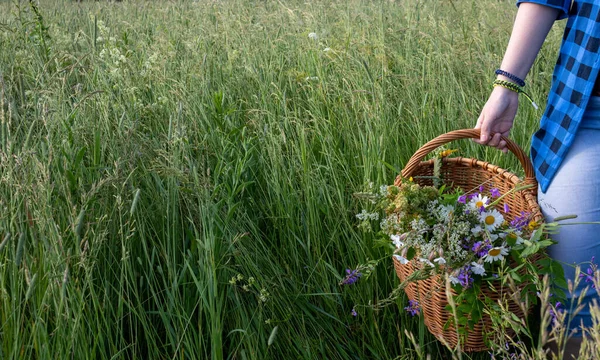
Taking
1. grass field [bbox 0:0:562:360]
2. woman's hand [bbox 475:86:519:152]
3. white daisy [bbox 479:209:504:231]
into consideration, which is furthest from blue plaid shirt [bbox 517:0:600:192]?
grass field [bbox 0:0:562:360]

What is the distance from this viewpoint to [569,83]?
1.71 meters

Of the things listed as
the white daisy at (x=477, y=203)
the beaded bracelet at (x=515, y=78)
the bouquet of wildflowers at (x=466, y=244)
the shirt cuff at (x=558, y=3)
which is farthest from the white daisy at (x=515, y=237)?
the shirt cuff at (x=558, y=3)

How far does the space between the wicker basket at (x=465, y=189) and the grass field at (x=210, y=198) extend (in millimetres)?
200

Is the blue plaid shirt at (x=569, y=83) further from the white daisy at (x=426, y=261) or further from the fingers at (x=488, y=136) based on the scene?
the white daisy at (x=426, y=261)

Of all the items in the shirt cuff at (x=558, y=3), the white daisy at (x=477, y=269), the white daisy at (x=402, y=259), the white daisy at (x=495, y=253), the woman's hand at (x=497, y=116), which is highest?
the shirt cuff at (x=558, y=3)

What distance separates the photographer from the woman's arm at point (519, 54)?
1.69 m

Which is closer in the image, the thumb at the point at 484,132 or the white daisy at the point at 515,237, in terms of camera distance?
the white daisy at the point at 515,237

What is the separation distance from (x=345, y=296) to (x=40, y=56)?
2.02 metres

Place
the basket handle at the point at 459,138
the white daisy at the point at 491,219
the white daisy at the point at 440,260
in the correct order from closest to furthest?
the white daisy at the point at 440,260 → the white daisy at the point at 491,219 → the basket handle at the point at 459,138

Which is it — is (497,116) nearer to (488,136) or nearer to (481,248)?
(488,136)

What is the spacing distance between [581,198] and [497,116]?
1.03 ft

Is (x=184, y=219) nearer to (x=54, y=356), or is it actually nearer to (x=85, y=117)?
(x=85, y=117)

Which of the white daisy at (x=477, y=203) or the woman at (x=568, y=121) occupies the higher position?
the woman at (x=568, y=121)

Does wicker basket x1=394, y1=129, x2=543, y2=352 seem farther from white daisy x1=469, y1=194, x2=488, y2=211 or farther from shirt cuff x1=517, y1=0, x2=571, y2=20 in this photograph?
shirt cuff x1=517, y1=0, x2=571, y2=20
